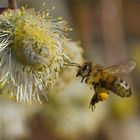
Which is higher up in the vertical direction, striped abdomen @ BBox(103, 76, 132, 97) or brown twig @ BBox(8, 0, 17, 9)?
brown twig @ BBox(8, 0, 17, 9)

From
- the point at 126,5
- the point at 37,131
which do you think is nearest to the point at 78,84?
the point at 37,131

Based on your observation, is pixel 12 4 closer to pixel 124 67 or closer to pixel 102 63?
pixel 124 67

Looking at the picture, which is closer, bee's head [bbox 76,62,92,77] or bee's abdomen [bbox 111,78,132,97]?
bee's abdomen [bbox 111,78,132,97]

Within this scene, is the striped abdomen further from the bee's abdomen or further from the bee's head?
the bee's head

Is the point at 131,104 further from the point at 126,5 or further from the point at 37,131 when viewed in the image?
the point at 126,5

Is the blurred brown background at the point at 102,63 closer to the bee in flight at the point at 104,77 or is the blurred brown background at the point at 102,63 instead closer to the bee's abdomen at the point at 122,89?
the bee in flight at the point at 104,77

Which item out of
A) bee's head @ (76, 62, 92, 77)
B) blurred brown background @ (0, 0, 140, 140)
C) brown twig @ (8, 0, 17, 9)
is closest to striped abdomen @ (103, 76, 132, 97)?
bee's head @ (76, 62, 92, 77)

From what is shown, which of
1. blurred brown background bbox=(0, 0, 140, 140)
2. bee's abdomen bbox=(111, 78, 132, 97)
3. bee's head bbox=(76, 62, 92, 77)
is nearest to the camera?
bee's abdomen bbox=(111, 78, 132, 97)

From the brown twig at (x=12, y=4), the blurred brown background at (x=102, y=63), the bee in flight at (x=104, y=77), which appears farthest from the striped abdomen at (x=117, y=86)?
the blurred brown background at (x=102, y=63)
